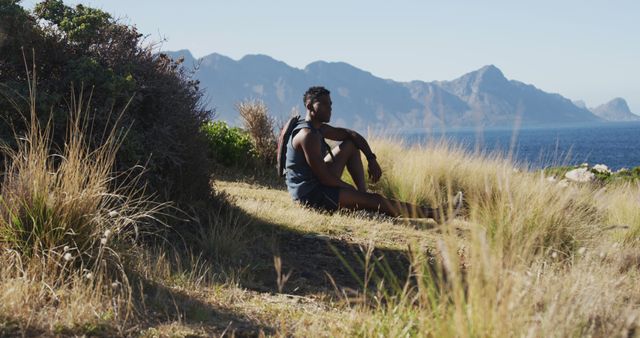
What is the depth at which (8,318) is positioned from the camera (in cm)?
349

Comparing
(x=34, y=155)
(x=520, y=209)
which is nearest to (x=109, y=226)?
(x=34, y=155)

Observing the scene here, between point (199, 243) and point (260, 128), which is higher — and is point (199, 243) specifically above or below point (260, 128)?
below

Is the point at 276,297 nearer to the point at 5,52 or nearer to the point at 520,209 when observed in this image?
the point at 520,209

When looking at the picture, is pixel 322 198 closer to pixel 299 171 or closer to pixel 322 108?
pixel 299 171

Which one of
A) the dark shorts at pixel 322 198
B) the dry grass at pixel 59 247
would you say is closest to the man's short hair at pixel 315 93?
the dark shorts at pixel 322 198

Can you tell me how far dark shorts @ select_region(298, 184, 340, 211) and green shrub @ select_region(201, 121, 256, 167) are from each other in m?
4.27

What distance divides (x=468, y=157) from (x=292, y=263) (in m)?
6.55

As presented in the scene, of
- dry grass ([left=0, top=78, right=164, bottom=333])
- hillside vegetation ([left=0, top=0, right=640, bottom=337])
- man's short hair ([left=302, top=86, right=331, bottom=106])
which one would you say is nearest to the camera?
hillside vegetation ([left=0, top=0, right=640, bottom=337])

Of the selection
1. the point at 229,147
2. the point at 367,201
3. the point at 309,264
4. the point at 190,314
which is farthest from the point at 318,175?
the point at 229,147

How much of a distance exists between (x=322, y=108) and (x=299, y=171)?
724 millimetres

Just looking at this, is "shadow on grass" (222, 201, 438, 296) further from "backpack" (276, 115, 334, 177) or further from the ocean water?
"backpack" (276, 115, 334, 177)

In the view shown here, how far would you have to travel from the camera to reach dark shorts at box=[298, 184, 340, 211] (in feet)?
25.2

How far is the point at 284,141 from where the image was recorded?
8023 millimetres

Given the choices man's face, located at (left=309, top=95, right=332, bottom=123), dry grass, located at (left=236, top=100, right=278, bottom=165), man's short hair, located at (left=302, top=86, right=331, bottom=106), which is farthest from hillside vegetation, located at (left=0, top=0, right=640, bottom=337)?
dry grass, located at (left=236, top=100, right=278, bottom=165)
